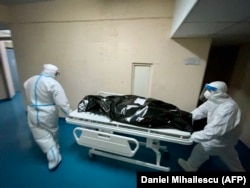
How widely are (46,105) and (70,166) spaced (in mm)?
864

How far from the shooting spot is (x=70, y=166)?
A: 1.79m

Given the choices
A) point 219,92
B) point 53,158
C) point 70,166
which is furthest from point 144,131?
point 53,158

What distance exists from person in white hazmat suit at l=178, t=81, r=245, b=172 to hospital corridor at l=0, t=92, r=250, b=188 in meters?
0.38

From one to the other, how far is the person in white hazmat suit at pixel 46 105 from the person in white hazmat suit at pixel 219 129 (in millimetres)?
1630

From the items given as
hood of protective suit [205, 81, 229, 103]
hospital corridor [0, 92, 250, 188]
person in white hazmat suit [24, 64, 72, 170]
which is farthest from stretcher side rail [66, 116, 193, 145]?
hospital corridor [0, 92, 250, 188]

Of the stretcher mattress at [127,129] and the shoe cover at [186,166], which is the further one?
the shoe cover at [186,166]

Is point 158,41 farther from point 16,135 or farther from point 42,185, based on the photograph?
point 16,135

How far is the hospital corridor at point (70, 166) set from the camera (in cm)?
158

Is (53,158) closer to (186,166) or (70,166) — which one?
(70,166)

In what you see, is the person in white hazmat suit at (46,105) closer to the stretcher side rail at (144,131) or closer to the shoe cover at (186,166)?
the stretcher side rail at (144,131)

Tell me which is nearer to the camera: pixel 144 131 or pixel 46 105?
pixel 144 131

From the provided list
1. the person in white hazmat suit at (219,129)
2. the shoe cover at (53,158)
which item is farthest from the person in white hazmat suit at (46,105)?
the person in white hazmat suit at (219,129)

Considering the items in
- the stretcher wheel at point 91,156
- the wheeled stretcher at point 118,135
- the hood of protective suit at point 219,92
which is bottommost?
the stretcher wheel at point 91,156

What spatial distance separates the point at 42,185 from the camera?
153 cm
